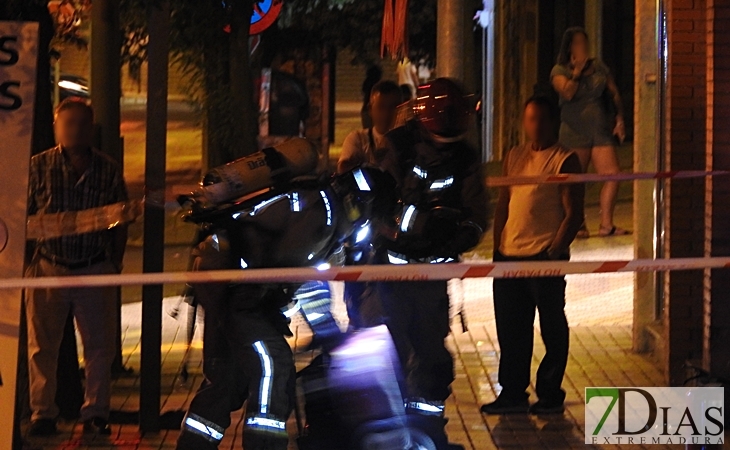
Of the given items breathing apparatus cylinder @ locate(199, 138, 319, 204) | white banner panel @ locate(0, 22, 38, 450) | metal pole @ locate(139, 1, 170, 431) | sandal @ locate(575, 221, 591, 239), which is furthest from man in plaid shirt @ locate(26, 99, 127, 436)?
sandal @ locate(575, 221, 591, 239)

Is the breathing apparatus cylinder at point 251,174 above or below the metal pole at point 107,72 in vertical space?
below

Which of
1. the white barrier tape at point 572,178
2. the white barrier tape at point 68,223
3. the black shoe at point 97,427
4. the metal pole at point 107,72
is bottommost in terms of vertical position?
the black shoe at point 97,427

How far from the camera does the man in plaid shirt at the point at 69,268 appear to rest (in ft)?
20.3

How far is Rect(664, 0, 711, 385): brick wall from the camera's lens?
711 centimetres

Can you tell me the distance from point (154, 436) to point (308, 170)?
228 cm

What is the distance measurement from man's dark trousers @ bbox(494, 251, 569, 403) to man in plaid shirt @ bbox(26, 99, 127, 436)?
7.34ft

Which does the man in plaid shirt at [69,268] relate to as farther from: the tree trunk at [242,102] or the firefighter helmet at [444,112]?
the tree trunk at [242,102]

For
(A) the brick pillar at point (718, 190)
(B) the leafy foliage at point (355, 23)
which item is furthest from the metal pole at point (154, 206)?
(B) the leafy foliage at point (355, 23)

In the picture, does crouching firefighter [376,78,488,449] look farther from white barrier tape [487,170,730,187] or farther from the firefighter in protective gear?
white barrier tape [487,170,730,187]

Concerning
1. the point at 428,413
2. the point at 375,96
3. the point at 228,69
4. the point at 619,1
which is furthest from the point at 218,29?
the point at 619,1

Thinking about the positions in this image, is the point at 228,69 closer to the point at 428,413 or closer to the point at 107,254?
the point at 107,254

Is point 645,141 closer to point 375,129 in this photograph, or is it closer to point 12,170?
point 375,129

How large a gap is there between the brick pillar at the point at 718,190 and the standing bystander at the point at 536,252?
2.43 feet

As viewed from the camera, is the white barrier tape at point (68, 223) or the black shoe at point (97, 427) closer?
the white barrier tape at point (68, 223)
